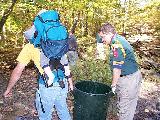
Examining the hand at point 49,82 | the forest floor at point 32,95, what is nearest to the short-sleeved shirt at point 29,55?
the hand at point 49,82

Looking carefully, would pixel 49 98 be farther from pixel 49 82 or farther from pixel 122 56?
pixel 122 56

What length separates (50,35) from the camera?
4016 millimetres

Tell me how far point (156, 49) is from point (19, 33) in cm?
504

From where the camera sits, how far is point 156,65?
10156 millimetres

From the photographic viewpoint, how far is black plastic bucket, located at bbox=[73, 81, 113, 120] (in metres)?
4.93

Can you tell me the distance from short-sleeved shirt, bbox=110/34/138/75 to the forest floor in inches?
59.7

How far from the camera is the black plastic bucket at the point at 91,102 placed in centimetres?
493

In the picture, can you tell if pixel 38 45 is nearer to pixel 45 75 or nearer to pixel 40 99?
pixel 45 75

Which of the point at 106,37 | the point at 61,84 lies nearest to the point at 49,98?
the point at 61,84

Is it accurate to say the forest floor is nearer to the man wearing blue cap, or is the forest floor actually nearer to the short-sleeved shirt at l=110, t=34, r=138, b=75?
the man wearing blue cap

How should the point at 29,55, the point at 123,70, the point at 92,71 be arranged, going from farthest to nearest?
the point at 92,71
the point at 123,70
the point at 29,55

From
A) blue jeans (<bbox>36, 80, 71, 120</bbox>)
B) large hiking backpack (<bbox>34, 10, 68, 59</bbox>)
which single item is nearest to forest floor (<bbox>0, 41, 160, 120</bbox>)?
blue jeans (<bbox>36, 80, 71, 120</bbox>)

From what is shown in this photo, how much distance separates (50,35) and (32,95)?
3.58 m

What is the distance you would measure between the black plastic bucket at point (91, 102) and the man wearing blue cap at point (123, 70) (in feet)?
0.87
